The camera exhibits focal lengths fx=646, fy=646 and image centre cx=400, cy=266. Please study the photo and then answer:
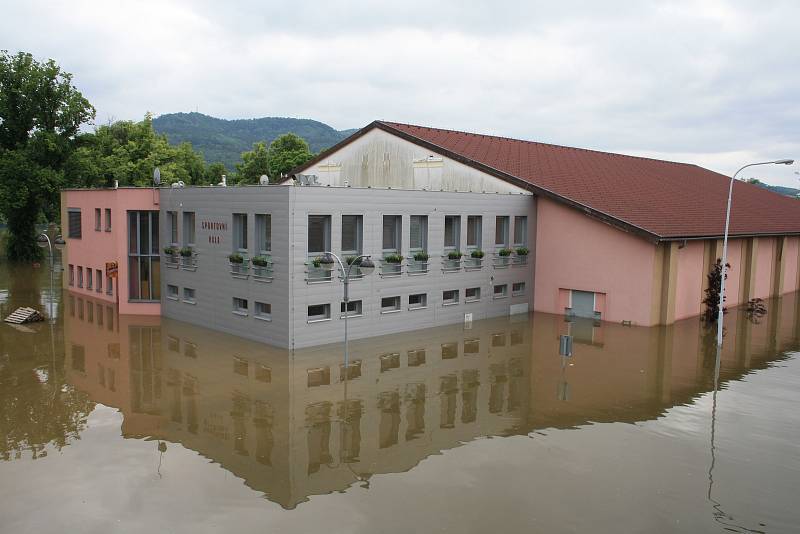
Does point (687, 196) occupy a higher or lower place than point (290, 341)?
higher

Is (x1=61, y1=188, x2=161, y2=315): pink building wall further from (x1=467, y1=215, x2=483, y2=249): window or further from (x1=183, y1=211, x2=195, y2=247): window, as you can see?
(x1=467, y1=215, x2=483, y2=249): window

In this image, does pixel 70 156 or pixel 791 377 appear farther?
pixel 70 156

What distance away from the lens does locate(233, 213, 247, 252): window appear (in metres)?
24.9

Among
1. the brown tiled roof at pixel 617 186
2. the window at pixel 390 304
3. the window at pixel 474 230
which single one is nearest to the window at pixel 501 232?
the window at pixel 474 230

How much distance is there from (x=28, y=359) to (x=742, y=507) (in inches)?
805

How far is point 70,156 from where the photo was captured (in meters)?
49.7

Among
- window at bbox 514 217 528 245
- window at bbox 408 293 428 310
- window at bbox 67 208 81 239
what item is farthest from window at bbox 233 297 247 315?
window at bbox 67 208 81 239

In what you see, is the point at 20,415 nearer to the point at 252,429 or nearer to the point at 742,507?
the point at 252,429

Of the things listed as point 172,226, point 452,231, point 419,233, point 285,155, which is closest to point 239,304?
point 172,226

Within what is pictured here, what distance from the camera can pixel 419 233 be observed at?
89.5 ft

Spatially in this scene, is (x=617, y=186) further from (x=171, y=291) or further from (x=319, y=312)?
(x=171, y=291)

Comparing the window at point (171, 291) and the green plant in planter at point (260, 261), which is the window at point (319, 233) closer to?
the green plant in planter at point (260, 261)

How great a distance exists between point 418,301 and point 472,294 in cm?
327

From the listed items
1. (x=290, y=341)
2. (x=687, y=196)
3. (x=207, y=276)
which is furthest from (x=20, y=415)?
(x=687, y=196)
